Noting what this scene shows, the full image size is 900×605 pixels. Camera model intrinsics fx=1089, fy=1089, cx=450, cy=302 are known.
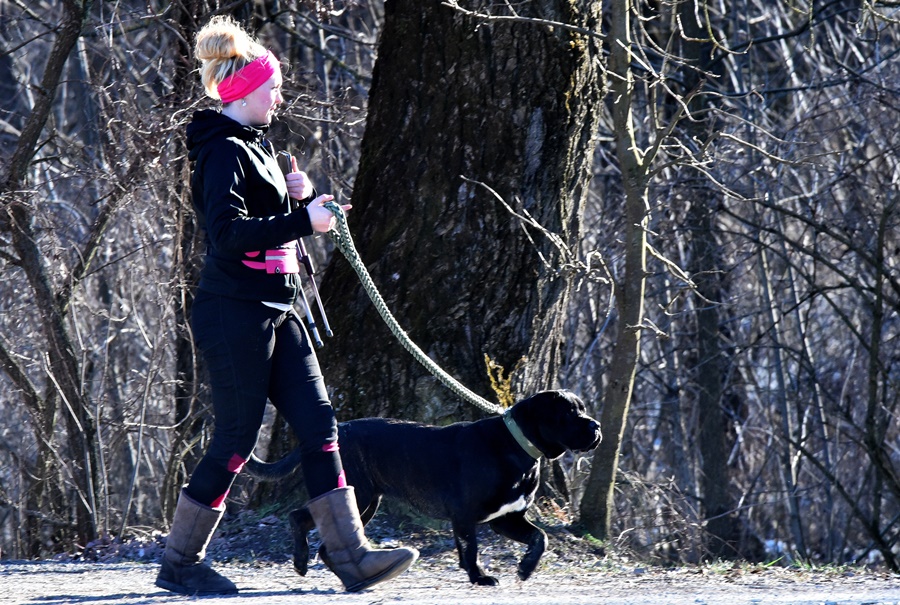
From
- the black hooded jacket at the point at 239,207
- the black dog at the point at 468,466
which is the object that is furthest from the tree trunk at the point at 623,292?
the black hooded jacket at the point at 239,207

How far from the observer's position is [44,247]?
716 centimetres

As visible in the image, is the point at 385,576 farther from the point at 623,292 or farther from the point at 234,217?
the point at 623,292

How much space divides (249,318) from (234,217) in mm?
367

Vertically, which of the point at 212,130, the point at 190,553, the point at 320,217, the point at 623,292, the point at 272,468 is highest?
the point at 212,130

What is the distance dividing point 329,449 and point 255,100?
1.28 meters

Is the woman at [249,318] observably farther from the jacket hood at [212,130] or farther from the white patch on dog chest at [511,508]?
the white patch on dog chest at [511,508]

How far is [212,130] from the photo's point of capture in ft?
12.6

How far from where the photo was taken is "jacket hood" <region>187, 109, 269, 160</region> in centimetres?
383

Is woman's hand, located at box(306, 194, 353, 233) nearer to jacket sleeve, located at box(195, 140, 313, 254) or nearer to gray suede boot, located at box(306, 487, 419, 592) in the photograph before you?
jacket sleeve, located at box(195, 140, 313, 254)

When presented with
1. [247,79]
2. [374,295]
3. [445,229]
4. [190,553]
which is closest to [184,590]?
[190,553]

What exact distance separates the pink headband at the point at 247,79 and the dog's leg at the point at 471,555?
201 cm

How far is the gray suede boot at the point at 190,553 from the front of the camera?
399 cm

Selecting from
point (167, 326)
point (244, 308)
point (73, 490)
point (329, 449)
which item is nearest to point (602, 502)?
point (329, 449)

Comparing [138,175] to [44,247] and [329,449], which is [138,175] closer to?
[44,247]
